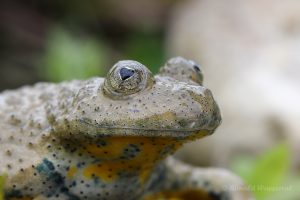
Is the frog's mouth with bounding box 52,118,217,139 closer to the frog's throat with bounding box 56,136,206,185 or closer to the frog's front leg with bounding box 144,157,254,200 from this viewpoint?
the frog's throat with bounding box 56,136,206,185

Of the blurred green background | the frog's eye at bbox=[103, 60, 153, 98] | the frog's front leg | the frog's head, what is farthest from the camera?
the blurred green background

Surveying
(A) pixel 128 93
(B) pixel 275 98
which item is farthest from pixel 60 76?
(A) pixel 128 93

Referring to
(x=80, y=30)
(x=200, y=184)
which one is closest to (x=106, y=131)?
(x=200, y=184)

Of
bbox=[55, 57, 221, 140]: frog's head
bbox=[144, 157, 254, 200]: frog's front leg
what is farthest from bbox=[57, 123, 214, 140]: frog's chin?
bbox=[144, 157, 254, 200]: frog's front leg

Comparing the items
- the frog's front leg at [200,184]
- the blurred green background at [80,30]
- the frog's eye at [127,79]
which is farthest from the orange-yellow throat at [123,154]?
the blurred green background at [80,30]

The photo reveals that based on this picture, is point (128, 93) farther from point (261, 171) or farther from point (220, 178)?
point (261, 171)

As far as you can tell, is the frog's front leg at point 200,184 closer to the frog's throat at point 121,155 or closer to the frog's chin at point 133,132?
the frog's throat at point 121,155

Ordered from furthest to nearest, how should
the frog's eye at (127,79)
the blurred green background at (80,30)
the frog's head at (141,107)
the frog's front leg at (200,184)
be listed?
the blurred green background at (80,30), the frog's front leg at (200,184), the frog's eye at (127,79), the frog's head at (141,107)

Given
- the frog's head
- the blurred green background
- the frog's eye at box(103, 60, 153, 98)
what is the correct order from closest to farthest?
1. the frog's head
2. the frog's eye at box(103, 60, 153, 98)
3. the blurred green background
